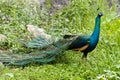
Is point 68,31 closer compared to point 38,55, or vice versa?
point 38,55

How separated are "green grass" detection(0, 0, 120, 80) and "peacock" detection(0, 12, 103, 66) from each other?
82 millimetres

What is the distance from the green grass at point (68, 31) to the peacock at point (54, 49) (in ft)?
Result: 0.27

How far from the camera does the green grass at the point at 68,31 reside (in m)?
4.35

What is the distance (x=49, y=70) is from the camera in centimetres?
450

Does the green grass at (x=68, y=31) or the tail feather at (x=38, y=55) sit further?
the tail feather at (x=38, y=55)

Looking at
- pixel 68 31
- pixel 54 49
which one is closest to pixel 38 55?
pixel 54 49

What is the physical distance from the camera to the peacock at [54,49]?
459cm

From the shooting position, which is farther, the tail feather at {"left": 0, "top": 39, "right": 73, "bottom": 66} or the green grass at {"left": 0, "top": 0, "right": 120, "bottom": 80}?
the tail feather at {"left": 0, "top": 39, "right": 73, "bottom": 66}

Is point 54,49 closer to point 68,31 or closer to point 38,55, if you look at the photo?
point 38,55

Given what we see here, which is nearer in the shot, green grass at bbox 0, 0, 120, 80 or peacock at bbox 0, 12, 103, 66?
green grass at bbox 0, 0, 120, 80

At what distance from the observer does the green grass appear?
4.35 meters

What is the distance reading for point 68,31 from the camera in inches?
231

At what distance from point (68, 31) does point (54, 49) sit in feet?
3.90

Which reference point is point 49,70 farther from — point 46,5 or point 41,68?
point 46,5
